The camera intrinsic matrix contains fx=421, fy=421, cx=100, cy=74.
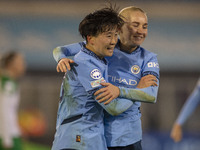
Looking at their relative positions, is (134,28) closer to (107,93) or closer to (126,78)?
(126,78)

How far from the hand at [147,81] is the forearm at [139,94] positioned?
44 mm

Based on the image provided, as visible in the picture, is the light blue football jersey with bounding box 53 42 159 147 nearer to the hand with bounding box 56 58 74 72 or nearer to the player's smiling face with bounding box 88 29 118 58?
the hand with bounding box 56 58 74 72

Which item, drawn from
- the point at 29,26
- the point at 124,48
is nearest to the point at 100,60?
the point at 124,48

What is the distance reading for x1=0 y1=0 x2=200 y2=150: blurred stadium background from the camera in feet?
43.0

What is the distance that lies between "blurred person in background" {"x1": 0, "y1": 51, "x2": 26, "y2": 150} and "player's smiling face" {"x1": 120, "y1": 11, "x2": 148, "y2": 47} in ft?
11.3

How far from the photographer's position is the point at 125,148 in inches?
145

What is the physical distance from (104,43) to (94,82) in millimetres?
344

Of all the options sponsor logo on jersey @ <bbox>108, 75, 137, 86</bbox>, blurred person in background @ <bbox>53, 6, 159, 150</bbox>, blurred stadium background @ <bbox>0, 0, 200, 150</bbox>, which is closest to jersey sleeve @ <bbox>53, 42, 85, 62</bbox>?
blurred person in background @ <bbox>53, 6, 159, 150</bbox>

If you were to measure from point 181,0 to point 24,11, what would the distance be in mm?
5270

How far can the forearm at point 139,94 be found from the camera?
11.2 feet

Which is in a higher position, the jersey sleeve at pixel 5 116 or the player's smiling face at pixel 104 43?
the player's smiling face at pixel 104 43

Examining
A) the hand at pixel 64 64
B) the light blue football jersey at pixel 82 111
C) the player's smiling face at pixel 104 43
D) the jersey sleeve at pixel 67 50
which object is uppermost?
the player's smiling face at pixel 104 43

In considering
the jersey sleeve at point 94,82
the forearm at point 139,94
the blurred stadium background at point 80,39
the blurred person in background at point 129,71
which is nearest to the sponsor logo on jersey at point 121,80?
the blurred person in background at point 129,71

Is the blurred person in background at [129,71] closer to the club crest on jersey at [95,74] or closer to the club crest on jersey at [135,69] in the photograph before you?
the club crest on jersey at [135,69]
